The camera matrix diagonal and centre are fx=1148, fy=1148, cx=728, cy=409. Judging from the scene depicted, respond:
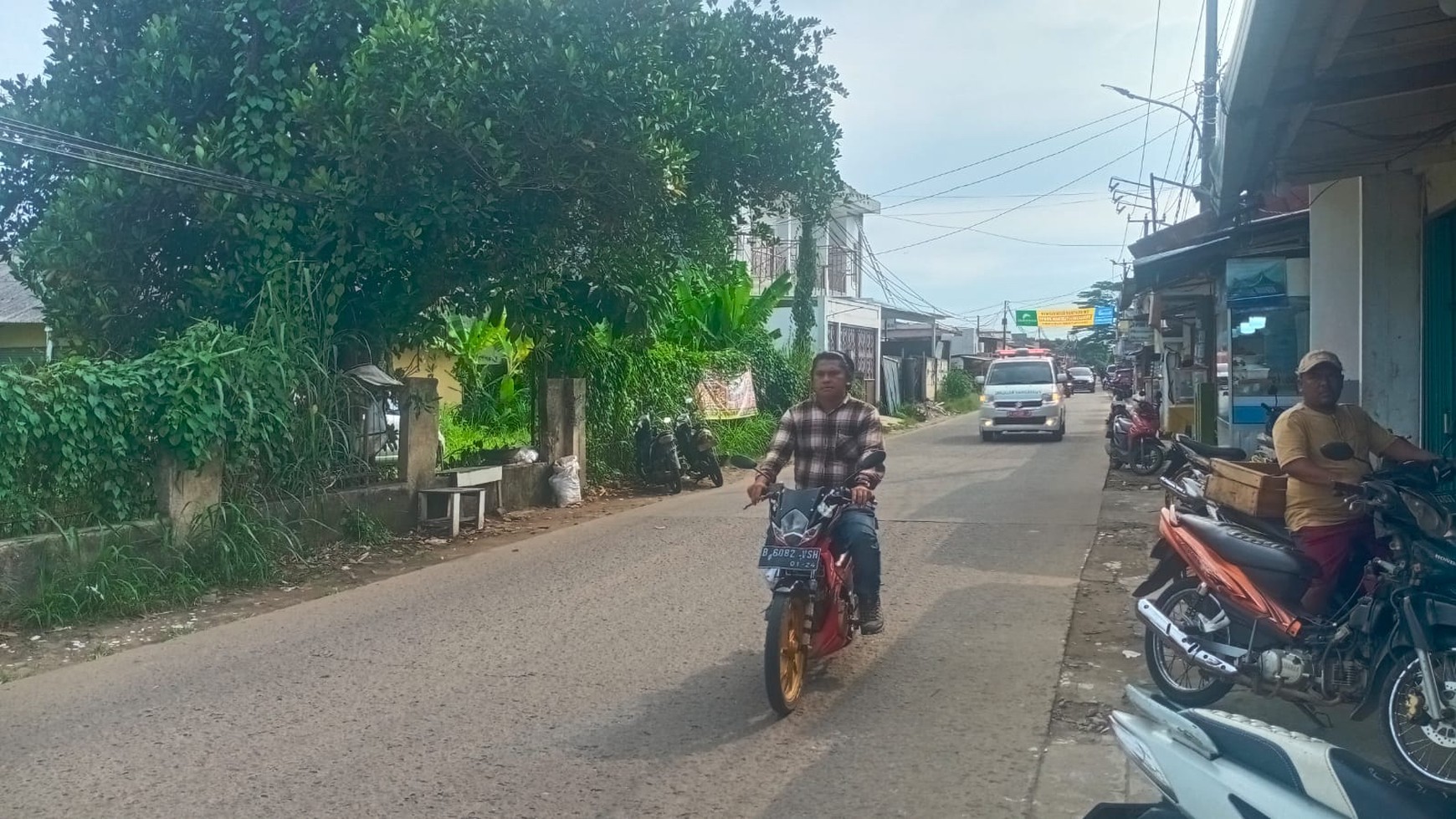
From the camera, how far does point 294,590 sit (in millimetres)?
9117

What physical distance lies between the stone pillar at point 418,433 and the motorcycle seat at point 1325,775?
9954 millimetres

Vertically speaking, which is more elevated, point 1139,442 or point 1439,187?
point 1439,187

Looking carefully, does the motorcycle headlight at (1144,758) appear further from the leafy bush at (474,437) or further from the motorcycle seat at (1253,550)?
the leafy bush at (474,437)

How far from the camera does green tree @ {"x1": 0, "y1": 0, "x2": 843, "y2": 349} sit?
9.39 meters

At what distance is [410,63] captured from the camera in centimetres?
923

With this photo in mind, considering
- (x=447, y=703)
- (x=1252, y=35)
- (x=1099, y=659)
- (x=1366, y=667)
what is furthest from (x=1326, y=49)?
(x=447, y=703)

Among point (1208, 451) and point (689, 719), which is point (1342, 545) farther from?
point (689, 719)

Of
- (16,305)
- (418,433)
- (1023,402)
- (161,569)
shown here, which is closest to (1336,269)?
(418,433)

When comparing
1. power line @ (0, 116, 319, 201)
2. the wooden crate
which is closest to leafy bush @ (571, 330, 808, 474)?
power line @ (0, 116, 319, 201)

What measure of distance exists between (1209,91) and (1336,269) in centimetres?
358

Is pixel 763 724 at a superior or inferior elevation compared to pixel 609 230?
inferior

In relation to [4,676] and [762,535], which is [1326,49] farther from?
[4,676]

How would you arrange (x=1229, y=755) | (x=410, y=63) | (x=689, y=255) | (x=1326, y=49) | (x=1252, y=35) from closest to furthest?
(x=1229, y=755) < (x=1252, y=35) < (x=1326, y=49) < (x=410, y=63) < (x=689, y=255)

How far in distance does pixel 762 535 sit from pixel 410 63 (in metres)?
5.25
